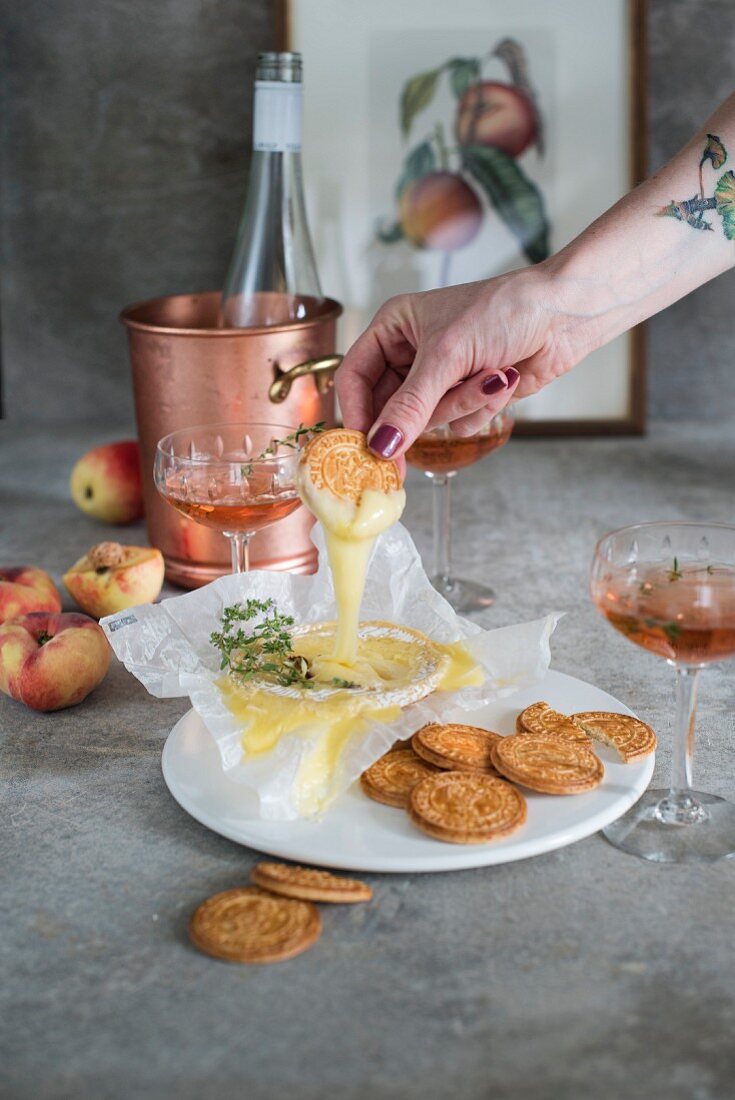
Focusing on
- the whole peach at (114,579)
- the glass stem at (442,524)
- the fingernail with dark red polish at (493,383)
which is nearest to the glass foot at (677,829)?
the fingernail with dark red polish at (493,383)

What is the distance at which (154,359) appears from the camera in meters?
1.55

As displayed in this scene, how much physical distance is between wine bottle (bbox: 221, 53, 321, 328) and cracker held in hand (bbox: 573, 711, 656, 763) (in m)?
0.78

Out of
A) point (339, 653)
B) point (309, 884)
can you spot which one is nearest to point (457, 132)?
point (339, 653)

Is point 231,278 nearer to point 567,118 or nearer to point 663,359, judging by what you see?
point 567,118

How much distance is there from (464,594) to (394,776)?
58 centimetres

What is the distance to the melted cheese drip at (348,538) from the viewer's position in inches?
44.9

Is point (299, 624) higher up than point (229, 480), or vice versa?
point (229, 480)

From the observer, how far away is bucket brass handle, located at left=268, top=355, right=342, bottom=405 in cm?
150

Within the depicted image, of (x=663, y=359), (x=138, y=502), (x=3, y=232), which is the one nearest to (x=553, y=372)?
(x=138, y=502)

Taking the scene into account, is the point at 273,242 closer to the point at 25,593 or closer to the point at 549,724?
the point at 25,593

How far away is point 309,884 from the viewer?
0.89m

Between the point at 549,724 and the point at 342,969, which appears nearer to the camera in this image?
the point at 342,969

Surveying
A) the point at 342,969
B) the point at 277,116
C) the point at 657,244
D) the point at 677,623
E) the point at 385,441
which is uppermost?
the point at 277,116

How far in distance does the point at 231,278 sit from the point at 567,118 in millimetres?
799
